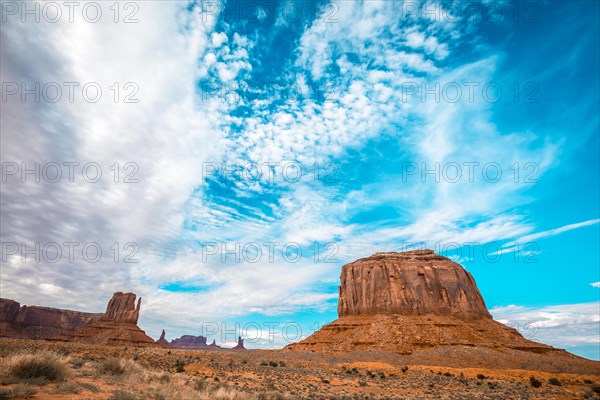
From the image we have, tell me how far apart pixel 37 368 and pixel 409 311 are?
7142 cm

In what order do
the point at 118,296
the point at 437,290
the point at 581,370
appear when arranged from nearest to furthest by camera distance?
the point at 581,370
the point at 437,290
the point at 118,296

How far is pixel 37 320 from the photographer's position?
148 metres

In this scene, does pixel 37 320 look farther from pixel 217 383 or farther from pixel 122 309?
pixel 217 383

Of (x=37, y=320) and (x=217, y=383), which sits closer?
(x=217, y=383)

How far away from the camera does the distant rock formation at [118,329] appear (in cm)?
9519

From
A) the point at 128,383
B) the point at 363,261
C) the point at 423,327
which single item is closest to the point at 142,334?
the point at 363,261

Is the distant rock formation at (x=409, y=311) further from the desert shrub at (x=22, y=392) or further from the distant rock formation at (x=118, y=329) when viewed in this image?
the distant rock formation at (x=118, y=329)

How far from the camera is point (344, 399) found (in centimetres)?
1445

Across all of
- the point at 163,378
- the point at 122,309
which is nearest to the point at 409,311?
the point at 163,378

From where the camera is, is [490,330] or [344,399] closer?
[344,399]

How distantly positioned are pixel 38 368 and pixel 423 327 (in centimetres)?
6270

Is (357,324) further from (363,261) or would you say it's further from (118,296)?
(118,296)

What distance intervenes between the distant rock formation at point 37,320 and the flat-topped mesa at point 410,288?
403ft

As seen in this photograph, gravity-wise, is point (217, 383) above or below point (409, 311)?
below
